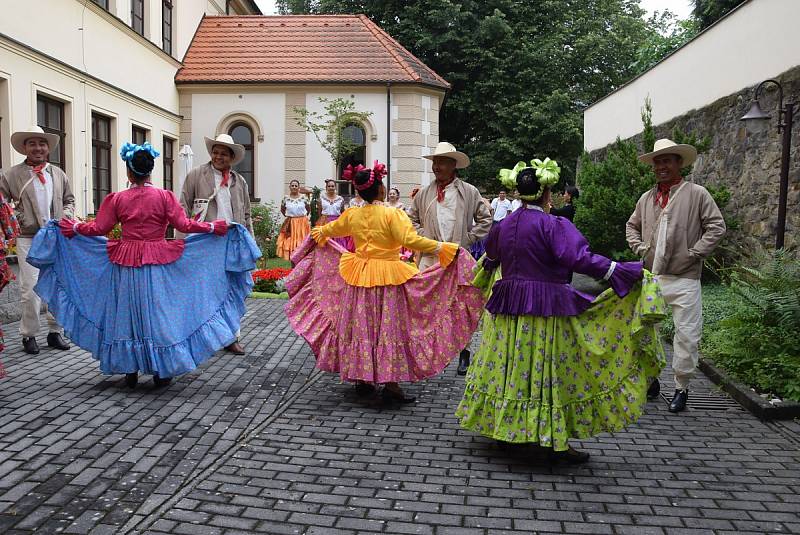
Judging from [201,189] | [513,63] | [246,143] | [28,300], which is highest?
[513,63]

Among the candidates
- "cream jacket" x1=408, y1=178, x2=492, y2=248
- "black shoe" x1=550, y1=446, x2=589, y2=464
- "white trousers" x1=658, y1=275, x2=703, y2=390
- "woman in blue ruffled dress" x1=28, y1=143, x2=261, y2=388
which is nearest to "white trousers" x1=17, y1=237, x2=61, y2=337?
"woman in blue ruffled dress" x1=28, y1=143, x2=261, y2=388

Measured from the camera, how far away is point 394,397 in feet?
20.8

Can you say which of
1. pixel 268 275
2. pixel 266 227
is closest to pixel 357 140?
pixel 266 227

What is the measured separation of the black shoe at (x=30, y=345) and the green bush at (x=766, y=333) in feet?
23.3

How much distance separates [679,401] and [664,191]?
1844mm

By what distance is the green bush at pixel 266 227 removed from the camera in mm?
19656

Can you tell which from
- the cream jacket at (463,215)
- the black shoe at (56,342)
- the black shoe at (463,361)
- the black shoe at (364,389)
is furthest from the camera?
the black shoe at (56,342)

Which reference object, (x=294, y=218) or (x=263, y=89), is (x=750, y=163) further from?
(x=263, y=89)

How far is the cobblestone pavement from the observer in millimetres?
3904

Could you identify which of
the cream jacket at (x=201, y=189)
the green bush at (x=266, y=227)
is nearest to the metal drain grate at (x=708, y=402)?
the cream jacket at (x=201, y=189)

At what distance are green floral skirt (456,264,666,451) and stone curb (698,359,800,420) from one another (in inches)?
72.0

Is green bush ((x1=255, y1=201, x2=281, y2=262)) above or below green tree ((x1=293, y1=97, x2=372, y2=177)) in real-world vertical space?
below

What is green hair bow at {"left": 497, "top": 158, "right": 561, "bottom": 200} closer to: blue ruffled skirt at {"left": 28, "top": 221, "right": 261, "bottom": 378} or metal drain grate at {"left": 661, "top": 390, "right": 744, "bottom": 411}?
metal drain grate at {"left": 661, "top": 390, "right": 744, "bottom": 411}

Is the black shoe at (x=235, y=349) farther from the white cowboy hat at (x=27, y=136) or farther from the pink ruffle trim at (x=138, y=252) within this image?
the white cowboy hat at (x=27, y=136)
